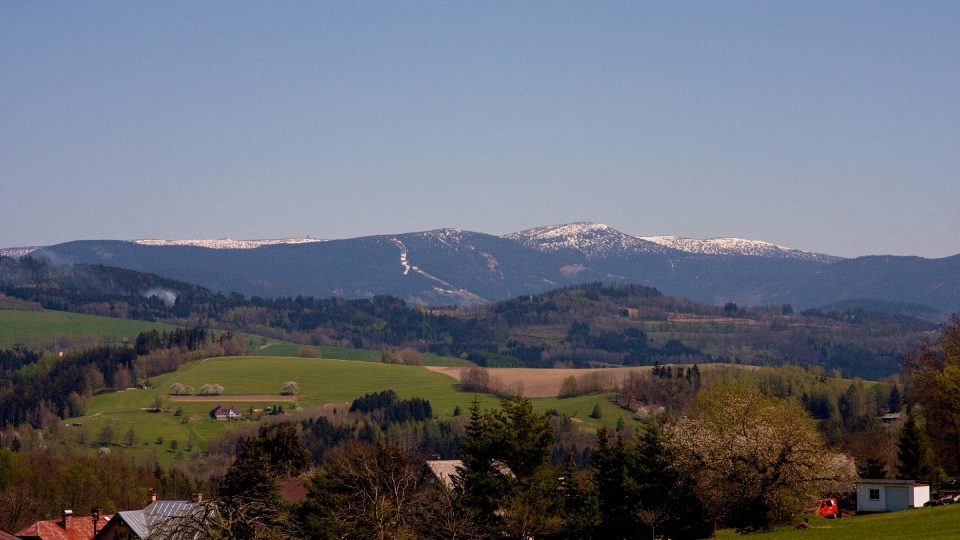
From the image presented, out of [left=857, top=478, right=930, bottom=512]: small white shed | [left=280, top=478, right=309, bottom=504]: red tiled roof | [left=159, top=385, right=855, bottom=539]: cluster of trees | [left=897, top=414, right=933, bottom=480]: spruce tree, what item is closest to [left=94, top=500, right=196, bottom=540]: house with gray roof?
[left=159, top=385, right=855, bottom=539]: cluster of trees

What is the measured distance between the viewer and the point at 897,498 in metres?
80.1

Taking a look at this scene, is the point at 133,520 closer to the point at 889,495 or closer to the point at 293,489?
the point at 293,489

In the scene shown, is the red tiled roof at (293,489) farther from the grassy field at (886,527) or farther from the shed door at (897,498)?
the shed door at (897,498)

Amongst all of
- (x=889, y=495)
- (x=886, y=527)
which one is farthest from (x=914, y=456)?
(x=886, y=527)

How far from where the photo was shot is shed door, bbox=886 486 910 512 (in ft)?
261

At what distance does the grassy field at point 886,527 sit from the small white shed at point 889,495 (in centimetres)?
836

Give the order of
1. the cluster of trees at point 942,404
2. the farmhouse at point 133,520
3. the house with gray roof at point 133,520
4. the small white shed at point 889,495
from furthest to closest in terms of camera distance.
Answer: the cluster of trees at point 942,404
the house with gray roof at point 133,520
the farmhouse at point 133,520
the small white shed at point 889,495

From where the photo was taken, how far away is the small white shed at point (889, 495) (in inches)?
3135

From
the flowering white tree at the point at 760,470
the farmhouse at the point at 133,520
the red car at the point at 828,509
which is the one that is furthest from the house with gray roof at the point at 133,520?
the red car at the point at 828,509

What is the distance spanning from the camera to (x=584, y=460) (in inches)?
7003

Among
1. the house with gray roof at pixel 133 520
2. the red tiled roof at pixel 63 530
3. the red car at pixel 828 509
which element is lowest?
the red tiled roof at pixel 63 530

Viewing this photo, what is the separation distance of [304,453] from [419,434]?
3721 inches

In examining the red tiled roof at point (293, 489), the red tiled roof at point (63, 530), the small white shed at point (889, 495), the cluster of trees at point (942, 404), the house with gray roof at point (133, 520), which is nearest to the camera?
the small white shed at point (889, 495)

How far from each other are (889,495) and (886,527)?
21925mm
